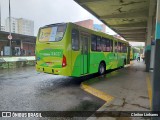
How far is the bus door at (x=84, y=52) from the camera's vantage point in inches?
359

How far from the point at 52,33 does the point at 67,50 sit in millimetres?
1425

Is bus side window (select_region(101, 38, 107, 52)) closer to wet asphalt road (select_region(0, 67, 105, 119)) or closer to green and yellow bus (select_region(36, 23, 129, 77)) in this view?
green and yellow bus (select_region(36, 23, 129, 77))

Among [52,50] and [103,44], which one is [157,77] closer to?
[52,50]

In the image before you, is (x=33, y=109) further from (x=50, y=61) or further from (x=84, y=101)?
(x=50, y=61)

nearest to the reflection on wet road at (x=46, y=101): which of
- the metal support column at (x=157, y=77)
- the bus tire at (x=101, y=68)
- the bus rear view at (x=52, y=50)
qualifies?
the bus rear view at (x=52, y=50)

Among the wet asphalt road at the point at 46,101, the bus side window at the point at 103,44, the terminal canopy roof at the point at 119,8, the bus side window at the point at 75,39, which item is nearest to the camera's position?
the wet asphalt road at the point at 46,101

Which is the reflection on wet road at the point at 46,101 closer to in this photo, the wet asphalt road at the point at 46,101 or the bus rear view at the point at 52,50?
the wet asphalt road at the point at 46,101

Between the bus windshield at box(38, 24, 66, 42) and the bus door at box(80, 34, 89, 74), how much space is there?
1265 mm

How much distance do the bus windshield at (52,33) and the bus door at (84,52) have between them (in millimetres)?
1265

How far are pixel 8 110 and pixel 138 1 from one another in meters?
10.6

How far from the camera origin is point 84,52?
9.34 metres

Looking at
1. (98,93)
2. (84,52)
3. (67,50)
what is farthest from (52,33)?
(98,93)

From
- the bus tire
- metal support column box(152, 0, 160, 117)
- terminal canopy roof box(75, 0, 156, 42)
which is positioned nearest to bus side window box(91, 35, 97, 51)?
the bus tire

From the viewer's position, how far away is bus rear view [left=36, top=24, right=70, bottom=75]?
802 centimetres
